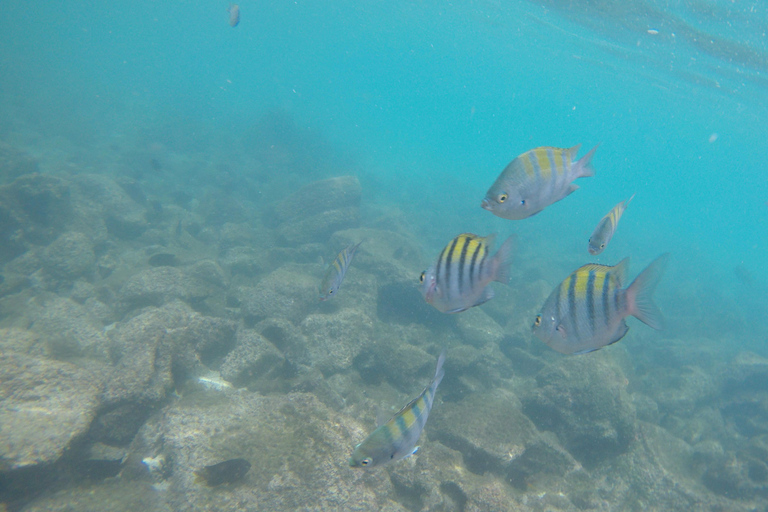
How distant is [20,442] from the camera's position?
3371 mm

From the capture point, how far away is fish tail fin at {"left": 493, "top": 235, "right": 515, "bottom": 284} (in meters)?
2.10

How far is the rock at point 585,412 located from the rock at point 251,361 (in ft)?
15.9

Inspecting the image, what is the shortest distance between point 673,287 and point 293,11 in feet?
A: 309

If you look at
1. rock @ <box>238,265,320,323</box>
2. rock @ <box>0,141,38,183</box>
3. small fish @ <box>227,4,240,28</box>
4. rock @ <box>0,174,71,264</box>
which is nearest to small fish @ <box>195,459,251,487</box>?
rock @ <box>238,265,320,323</box>

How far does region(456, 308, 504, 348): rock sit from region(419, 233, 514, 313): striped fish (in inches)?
286

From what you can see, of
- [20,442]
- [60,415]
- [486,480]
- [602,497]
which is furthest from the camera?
[602,497]

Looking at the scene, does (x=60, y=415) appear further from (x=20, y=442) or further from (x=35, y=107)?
(x=35, y=107)

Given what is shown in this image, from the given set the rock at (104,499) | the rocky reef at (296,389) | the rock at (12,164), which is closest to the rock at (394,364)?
the rocky reef at (296,389)

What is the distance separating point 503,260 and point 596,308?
1.91 ft

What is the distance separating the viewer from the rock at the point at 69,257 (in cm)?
850

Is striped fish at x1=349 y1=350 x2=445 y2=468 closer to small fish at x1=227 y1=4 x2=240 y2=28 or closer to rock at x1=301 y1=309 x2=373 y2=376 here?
rock at x1=301 y1=309 x2=373 y2=376

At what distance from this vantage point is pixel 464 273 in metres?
2.09

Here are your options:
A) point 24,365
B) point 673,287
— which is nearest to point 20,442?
point 24,365

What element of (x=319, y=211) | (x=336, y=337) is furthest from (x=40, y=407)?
(x=319, y=211)
